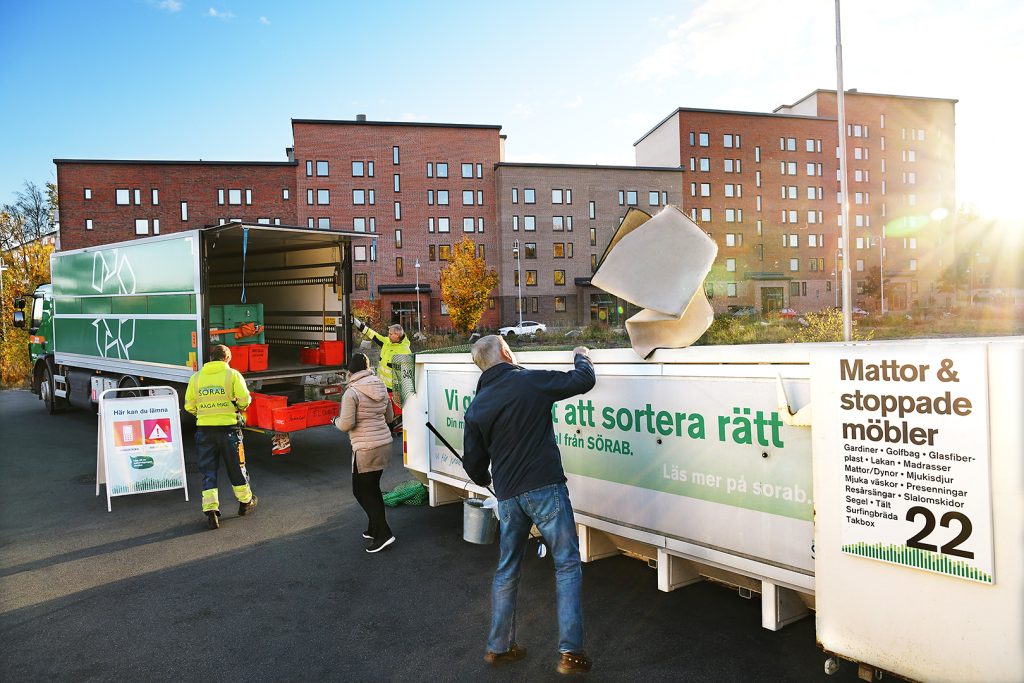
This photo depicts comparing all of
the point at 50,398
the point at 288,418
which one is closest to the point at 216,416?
the point at 288,418

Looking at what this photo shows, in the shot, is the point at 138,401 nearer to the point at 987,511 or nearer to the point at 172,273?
the point at 172,273

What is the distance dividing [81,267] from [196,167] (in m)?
50.0

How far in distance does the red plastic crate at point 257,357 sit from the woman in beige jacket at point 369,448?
547cm

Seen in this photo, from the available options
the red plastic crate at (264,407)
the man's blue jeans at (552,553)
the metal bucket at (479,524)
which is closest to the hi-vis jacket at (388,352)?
the red plastic crate at (264,407)

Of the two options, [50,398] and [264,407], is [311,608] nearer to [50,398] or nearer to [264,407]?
[264,407]

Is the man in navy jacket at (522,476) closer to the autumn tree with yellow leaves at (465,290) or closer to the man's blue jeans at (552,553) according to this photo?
the man's blue jeans at (552,553)

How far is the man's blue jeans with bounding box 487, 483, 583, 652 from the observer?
12.9ft

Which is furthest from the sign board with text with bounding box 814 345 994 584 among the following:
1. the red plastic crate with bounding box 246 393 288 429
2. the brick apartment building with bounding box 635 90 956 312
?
the brick apartment building with bounding box 635 90 956 312

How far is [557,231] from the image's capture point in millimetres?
68562

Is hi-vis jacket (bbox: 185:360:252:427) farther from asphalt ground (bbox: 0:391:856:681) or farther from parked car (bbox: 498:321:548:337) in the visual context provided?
parked car (bbox: 498:321:548:337)

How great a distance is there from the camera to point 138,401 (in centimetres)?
877

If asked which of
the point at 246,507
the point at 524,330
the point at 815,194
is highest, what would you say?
the point at 815,194

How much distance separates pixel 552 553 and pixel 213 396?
517 centimetres

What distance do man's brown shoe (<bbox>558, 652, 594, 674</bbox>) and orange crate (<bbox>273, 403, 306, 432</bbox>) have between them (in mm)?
7275
